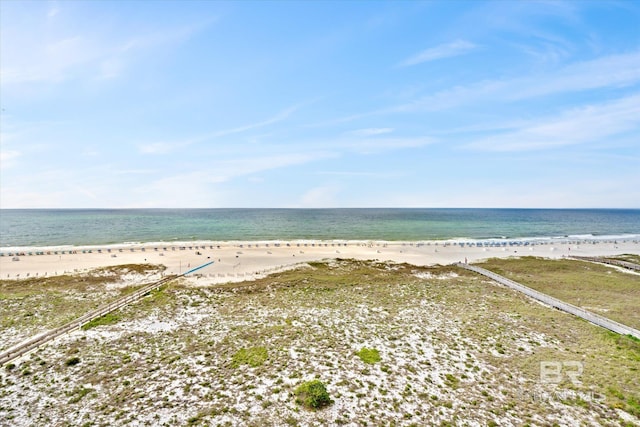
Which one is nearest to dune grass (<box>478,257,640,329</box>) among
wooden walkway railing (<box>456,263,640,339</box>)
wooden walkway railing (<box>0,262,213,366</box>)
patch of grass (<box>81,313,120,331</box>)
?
wooden walkway railing (<box>456,263,640,339</box>)

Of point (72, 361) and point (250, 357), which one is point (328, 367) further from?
point (72, 361)

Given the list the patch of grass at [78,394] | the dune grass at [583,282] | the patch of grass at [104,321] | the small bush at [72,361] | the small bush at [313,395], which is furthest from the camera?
the dune grass at [583,282]

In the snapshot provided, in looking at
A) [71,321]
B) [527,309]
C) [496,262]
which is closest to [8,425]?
[71,321]

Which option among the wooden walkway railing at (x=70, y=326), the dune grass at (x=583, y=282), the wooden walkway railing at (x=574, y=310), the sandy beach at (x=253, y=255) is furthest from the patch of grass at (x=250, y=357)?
the dune grass at (x=583, y=282)

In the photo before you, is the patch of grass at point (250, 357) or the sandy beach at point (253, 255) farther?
the sandy beach at point (253, 255)

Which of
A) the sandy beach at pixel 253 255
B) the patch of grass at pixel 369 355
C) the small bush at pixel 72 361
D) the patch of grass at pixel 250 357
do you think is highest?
the sandy beach at pixel 253 255

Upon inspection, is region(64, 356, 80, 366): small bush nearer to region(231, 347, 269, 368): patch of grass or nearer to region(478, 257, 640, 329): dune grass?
region(231, 347, 269, 368): patch of grass

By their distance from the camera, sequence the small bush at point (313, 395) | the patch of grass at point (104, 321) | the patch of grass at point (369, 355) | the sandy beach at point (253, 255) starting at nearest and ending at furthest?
the small bush at point (313, 395), the patch of grass at point (369, 355), the patch of grass at point (104, 321), the sandy beach at point (253, 255)

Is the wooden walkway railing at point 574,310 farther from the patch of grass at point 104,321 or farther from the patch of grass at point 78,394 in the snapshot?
the patch of grass at point 104,321
